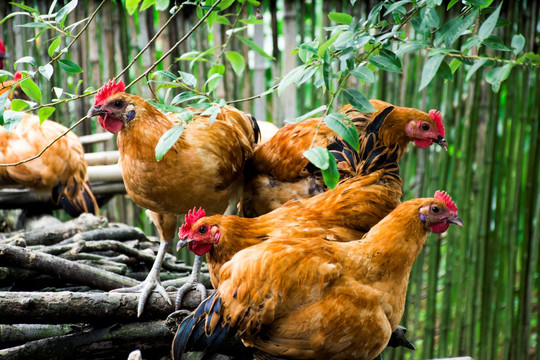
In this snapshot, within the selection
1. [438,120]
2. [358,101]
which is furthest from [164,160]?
[438,120]

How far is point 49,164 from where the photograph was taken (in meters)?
3.75

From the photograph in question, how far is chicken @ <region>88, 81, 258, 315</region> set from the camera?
2383mm

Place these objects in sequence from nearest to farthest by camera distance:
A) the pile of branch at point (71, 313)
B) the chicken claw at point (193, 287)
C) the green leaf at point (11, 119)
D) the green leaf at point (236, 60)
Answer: the green leaf at point (11, 119) → the pile of branch at point (71, 313) → the chicken claw at point (193, 287) → the green leaf at point (236, 60)

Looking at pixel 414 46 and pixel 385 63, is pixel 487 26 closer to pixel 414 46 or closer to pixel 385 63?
pixel 414 46

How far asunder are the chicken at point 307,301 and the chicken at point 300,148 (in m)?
0.66

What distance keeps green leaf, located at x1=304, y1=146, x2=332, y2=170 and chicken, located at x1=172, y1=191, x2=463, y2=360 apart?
561 mm

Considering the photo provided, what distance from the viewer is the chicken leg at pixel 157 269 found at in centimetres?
225

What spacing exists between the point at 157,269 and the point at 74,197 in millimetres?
1542

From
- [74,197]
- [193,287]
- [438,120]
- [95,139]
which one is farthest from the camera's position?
[95,139]

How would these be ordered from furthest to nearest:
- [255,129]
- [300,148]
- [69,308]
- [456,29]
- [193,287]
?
[255,129] < [300,148] < [193,287] < [69,308] < [456,29]

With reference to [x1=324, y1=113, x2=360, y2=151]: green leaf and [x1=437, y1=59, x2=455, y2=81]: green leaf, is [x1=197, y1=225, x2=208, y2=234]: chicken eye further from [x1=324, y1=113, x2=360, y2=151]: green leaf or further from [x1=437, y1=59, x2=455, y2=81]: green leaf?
[x1=437, y1=59, x2=455, y2=81]: green leaf

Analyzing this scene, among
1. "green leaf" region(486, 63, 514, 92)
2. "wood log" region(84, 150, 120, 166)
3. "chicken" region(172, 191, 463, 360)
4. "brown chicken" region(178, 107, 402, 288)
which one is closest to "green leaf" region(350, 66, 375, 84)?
"green leaf" region(486, 63, 514, 92)

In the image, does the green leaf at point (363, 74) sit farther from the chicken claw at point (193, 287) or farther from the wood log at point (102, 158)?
the wood log at point (102, 158)

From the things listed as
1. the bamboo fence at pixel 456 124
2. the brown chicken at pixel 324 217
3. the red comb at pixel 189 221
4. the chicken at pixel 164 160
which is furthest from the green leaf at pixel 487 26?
the bamboo fence at pixel 456 124
